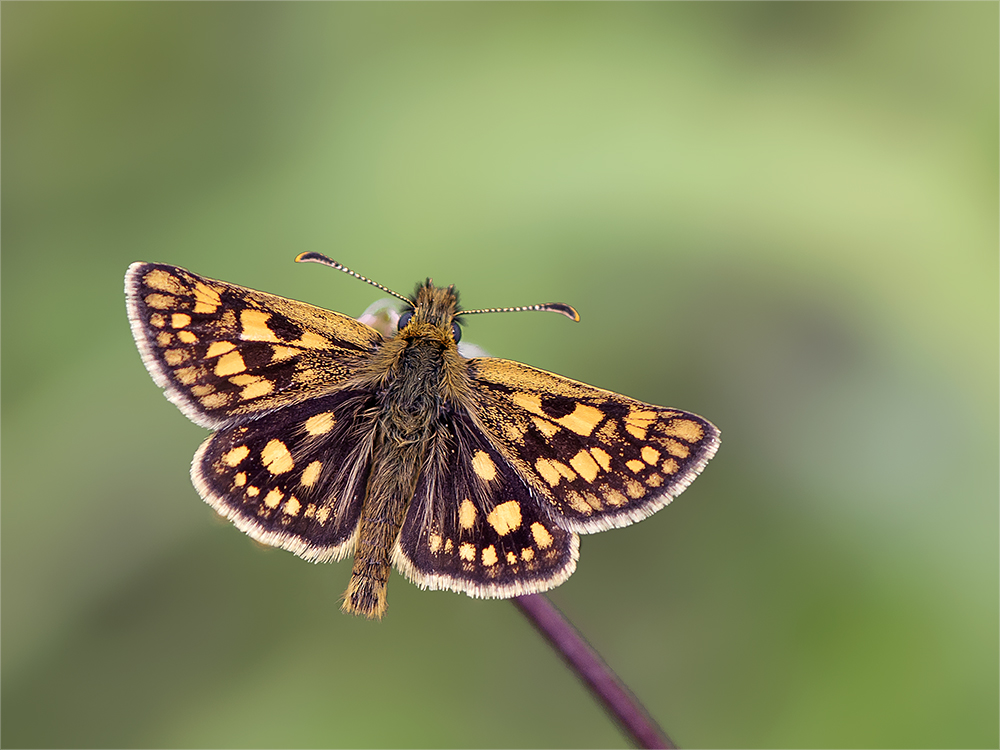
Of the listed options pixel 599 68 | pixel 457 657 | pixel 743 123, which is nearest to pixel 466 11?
pixel 599 68

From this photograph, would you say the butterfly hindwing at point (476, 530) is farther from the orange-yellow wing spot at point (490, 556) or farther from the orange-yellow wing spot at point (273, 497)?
the orange-yellow wing spot at point (273, 497)

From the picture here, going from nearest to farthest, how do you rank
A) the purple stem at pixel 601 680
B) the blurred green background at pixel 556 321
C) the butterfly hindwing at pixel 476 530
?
the purple stem at pixel 601 680, the butterfly hindwing at pixel 476 530, the blurred green background at pixel 556 321

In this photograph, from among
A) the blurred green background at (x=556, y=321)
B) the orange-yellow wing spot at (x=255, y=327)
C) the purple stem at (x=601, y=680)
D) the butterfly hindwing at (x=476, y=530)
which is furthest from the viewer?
the blurred green background at (x=556, y=321)

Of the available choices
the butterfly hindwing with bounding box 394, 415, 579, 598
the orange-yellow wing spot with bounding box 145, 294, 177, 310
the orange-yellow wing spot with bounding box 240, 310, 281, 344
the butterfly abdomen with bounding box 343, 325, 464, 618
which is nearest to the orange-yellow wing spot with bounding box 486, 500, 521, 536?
the butterfly hindwing with bounding box 394, 415, 579, 598

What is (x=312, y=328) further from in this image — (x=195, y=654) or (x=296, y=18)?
(x=296, y=18)

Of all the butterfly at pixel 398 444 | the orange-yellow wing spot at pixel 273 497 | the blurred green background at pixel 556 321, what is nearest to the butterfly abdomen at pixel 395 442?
the butterfly at pixel 398 444

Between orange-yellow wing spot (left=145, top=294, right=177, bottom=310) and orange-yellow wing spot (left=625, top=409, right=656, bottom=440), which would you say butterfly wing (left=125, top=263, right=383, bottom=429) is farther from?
orange-yellow wing spot (left=625, top=409, right=656, bottom=440)
